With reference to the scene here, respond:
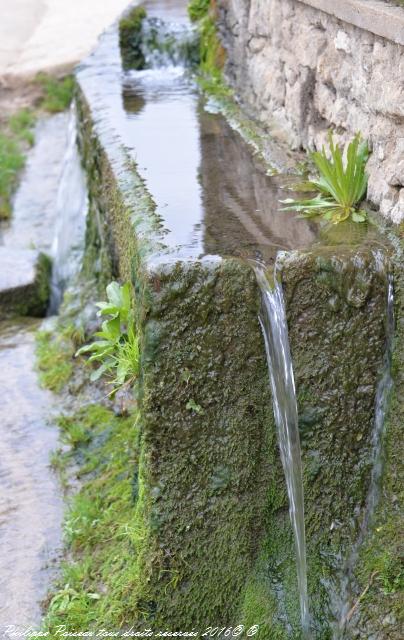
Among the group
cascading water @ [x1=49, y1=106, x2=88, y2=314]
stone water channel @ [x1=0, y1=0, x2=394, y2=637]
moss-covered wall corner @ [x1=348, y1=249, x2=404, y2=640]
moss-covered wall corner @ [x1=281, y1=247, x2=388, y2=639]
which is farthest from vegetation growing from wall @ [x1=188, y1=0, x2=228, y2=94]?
moss-covered wall corner @ [x1=348, y1=249, x2=404, y2=640]

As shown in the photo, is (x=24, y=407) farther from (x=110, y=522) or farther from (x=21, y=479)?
(x=110, y=522)

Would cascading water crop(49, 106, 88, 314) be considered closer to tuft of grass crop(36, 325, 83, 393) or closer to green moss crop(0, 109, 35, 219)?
tuft of grass crop(36, 325, 83, 393)

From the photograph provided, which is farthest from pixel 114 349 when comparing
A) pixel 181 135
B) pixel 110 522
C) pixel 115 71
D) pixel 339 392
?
pixel 115 71

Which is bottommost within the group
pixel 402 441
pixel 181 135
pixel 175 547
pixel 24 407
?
pixel 24 407

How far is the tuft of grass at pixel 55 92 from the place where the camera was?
34.0 ft

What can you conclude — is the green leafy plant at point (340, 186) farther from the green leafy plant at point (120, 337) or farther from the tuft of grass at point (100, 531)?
the tuft of grass at point (100, 531)

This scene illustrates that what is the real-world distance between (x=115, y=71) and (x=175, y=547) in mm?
4723

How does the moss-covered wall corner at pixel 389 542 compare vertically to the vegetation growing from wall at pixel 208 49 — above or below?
below

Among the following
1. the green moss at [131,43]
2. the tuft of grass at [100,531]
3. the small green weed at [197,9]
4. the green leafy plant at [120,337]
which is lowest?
Answer: the tuft of grass at [100,531]

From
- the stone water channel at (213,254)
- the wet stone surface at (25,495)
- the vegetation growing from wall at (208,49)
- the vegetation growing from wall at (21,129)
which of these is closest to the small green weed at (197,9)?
the vegetation growing from wall at (208,49)

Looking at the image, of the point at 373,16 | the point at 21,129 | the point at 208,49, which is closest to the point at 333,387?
the point at 373,16

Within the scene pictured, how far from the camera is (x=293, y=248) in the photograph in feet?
11.6

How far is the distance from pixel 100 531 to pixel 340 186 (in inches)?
69.6

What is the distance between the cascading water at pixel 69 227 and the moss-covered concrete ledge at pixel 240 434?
3037 mm
